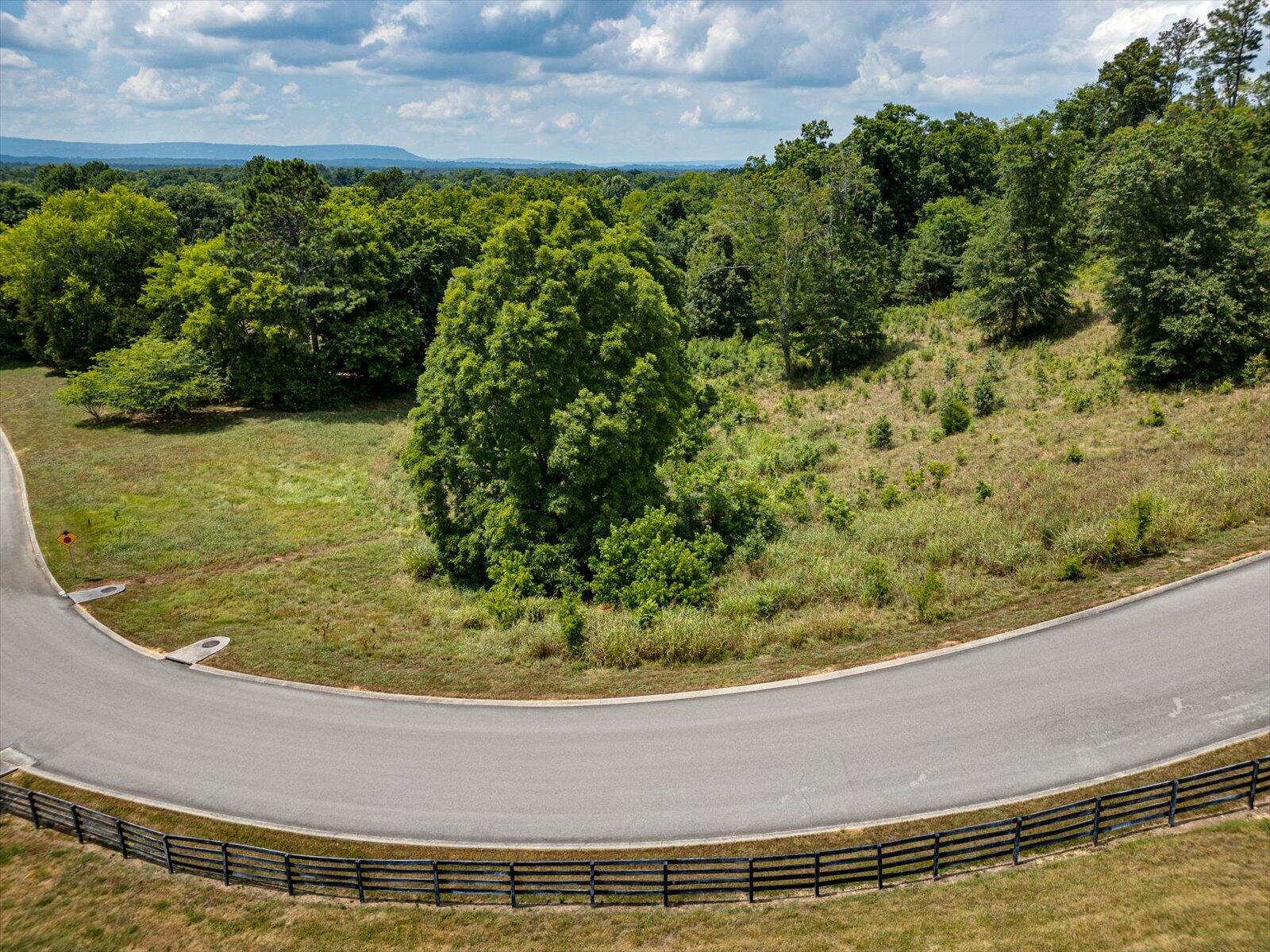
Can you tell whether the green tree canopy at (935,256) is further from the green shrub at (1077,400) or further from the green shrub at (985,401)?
the green shrub at (1077,400)

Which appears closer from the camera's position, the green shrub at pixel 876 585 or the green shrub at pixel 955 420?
the green shrub at pixel 876 585

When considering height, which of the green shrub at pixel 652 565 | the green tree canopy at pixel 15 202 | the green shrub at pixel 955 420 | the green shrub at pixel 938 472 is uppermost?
the green tree canopy at pixel 15 202

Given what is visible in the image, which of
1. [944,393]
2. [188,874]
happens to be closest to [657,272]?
A: [944,393]

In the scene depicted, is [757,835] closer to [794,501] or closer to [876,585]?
[876,585]

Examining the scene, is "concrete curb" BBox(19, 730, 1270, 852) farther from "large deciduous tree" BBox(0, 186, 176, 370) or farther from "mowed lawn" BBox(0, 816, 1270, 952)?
"large deciduous tree" BBox(0, 186, 176, 370)

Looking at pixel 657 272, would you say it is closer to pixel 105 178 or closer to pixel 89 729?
pixel 89 729

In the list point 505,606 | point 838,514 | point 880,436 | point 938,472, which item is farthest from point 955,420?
point 505,606

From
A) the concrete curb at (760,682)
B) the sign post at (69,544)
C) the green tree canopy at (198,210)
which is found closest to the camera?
the concrete curb at (760,682)

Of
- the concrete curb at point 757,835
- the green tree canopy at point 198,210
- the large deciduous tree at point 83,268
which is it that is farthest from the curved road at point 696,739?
the green tree canopy at point 198,210
